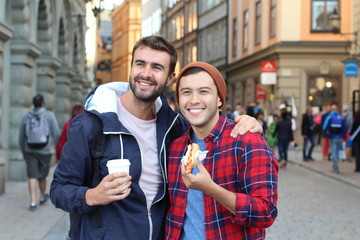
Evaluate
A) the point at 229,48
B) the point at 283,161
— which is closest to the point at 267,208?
the point at 283,161

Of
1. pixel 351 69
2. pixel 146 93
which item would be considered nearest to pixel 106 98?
pixel 146 93

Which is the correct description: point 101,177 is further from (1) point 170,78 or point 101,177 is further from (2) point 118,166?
(1) point 170,78

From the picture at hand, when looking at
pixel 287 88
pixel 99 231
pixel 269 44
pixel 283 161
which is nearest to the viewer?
pixel 99 231

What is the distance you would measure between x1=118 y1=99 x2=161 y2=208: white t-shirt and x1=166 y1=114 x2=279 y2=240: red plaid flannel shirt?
0.47ft

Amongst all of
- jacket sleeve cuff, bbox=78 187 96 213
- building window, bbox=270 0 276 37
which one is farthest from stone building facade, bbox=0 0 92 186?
building window, bbox=270 0 276 37

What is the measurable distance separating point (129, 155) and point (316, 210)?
25.8ft

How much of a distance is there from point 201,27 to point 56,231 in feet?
139

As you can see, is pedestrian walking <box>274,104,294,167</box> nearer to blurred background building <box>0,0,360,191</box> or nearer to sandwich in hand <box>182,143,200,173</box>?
blurred background building <box>0,0,360,191</box>

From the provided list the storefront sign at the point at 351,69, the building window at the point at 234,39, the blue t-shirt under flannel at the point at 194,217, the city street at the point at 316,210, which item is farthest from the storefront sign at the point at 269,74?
the blue t-shirt under flannel at the point at 194,217

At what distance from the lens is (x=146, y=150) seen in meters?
3.29

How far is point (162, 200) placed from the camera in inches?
129

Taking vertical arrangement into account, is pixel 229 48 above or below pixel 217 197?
above

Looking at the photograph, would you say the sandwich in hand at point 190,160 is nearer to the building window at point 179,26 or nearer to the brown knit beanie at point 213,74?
the brown knit beanie at point 213,74

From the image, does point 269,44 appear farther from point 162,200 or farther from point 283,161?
point 162,200
